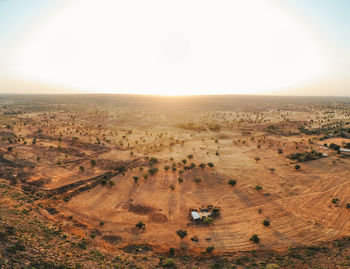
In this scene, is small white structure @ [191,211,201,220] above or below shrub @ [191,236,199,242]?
above

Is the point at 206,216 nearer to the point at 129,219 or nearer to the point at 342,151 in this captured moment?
the point at 129,219

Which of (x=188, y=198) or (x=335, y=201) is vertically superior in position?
(x=335, y=201)

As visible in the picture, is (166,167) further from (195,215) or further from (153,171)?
(195,215)

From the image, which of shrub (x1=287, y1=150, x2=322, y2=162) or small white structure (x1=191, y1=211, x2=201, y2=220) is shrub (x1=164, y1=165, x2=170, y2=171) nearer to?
small white structure (x1=191, y1=211, x2=201, y2=220)

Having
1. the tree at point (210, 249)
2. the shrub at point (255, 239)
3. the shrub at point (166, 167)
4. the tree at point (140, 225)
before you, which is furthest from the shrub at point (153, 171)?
the shrub at point (255, 239)

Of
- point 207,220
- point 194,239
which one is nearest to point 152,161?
point 207,220

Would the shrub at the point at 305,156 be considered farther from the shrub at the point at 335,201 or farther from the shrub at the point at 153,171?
the shrub at the point at 153,171

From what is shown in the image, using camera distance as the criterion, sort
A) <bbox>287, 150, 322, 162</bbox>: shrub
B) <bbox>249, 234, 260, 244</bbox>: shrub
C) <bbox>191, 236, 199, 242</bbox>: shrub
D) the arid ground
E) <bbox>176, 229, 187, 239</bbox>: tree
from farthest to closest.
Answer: <bbox>287, 150, 322, 162</bbox>: shrub
<bbox>176, 229, 187, 239</bbox>: tree
<bbox>191, 236, 199, 242</bbox>: shrub
<bbox>249, 234, 260, 244</bbox>: shrub
the arid ground

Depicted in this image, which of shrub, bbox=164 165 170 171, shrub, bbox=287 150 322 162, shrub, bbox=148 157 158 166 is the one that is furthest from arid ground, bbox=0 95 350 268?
shrub, bbox=148 157 158 166

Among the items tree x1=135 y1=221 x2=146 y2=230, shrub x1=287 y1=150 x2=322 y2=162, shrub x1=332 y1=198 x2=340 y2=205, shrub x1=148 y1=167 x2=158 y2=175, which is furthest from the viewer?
shrub x1=287 y1=150 x2=322 y2=162

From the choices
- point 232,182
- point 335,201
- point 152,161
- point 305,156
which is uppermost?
point 305,156

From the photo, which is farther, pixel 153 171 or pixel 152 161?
pixel 152 161

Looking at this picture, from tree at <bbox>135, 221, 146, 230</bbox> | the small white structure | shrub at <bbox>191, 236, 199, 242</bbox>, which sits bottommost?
shrub at <bbox>191, 236, 199, 242</bbox>
